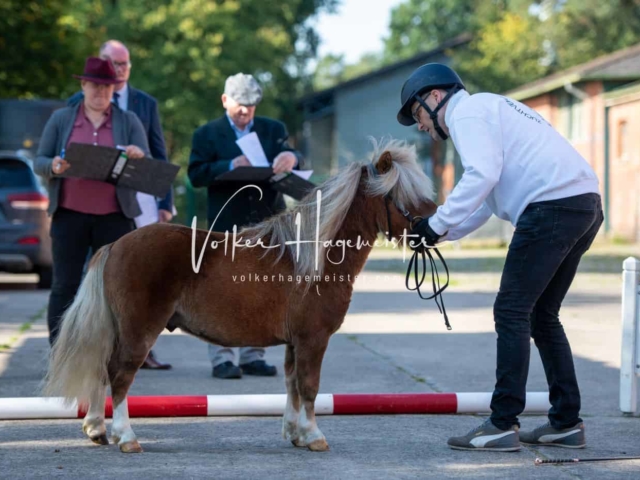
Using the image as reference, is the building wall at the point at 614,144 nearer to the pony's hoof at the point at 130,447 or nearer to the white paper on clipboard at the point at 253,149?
the white paper on clipboard at the point at 253,149

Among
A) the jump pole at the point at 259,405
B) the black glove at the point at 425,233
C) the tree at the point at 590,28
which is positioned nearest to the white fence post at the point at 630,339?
the jump pole at the point at 259,405

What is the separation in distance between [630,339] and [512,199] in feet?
5.53

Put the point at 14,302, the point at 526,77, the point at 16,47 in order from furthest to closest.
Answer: the point at 526,77 → the point at 16,47 → the point at 14,302

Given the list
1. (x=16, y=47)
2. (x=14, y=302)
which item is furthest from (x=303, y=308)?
(x=16, y=47)

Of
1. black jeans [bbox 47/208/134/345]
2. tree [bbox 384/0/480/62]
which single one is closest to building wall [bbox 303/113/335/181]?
tree [bbox 384/0/480/62]

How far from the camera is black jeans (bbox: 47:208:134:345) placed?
702 centimetres

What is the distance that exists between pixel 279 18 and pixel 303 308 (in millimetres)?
49505

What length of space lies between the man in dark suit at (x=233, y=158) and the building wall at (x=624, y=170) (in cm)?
2793

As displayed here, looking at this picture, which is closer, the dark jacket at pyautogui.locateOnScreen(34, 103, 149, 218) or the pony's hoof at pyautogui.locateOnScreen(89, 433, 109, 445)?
the pony's hoof at pyautogui.locateOnScreen(89, 433, 109, 445)

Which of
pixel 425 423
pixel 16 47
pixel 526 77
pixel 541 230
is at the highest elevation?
pixel 526 77

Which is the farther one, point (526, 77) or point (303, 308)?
point (526, 77)

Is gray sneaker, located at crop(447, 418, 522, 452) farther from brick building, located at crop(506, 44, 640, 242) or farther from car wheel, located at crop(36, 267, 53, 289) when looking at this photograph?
brick building, located at crop(506, 44, 640, 242)

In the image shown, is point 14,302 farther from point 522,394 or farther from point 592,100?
point 592,100

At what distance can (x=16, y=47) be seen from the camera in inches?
992
